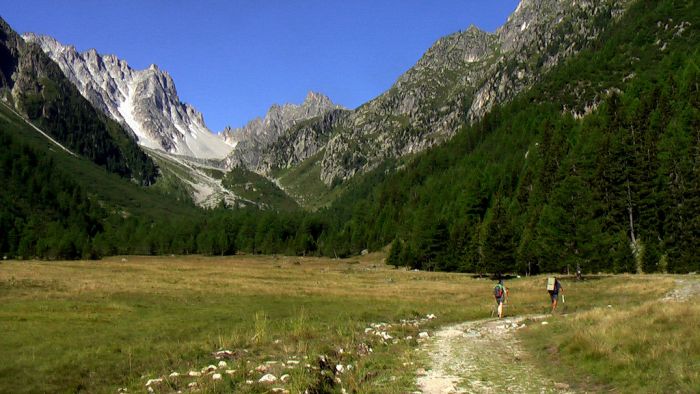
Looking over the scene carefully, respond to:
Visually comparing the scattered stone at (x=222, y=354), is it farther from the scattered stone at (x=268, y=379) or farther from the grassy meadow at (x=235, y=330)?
the scattered stone at (x=268, y=379)

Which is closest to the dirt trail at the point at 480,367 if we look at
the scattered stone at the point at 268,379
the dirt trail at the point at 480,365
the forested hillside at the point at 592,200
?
the dirt trail at the point at 480,365

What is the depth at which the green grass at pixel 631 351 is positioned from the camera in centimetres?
1207

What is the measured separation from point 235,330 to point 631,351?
18982 millimetres

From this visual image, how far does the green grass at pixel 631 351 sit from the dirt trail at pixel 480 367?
90cm

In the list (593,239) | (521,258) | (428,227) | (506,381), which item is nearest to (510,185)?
(428,227)

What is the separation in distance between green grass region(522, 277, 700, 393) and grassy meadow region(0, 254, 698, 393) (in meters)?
0.34

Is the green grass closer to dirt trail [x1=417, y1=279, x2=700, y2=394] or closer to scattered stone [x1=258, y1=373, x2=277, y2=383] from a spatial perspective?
dirt trail [x1=417, y1=279, x2=700, y2=394]

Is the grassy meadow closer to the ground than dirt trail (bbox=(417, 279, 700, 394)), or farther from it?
closer to the ground

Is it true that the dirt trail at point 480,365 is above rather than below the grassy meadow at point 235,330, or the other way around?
above

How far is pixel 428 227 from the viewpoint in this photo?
10038 centimetres

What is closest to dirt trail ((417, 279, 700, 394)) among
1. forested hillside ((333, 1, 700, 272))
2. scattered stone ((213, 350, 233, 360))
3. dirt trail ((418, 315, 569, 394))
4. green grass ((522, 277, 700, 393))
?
dirt trail ((418, 315, 569, 394))

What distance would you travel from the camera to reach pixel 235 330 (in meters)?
26.0

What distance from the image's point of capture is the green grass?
1207 centimetres

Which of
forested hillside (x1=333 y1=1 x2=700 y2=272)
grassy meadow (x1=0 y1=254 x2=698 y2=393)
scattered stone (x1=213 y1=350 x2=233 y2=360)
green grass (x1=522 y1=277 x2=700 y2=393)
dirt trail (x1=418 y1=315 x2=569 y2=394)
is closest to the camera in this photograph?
green grass (x1=522 y1=277 x2=700 y2=393)
